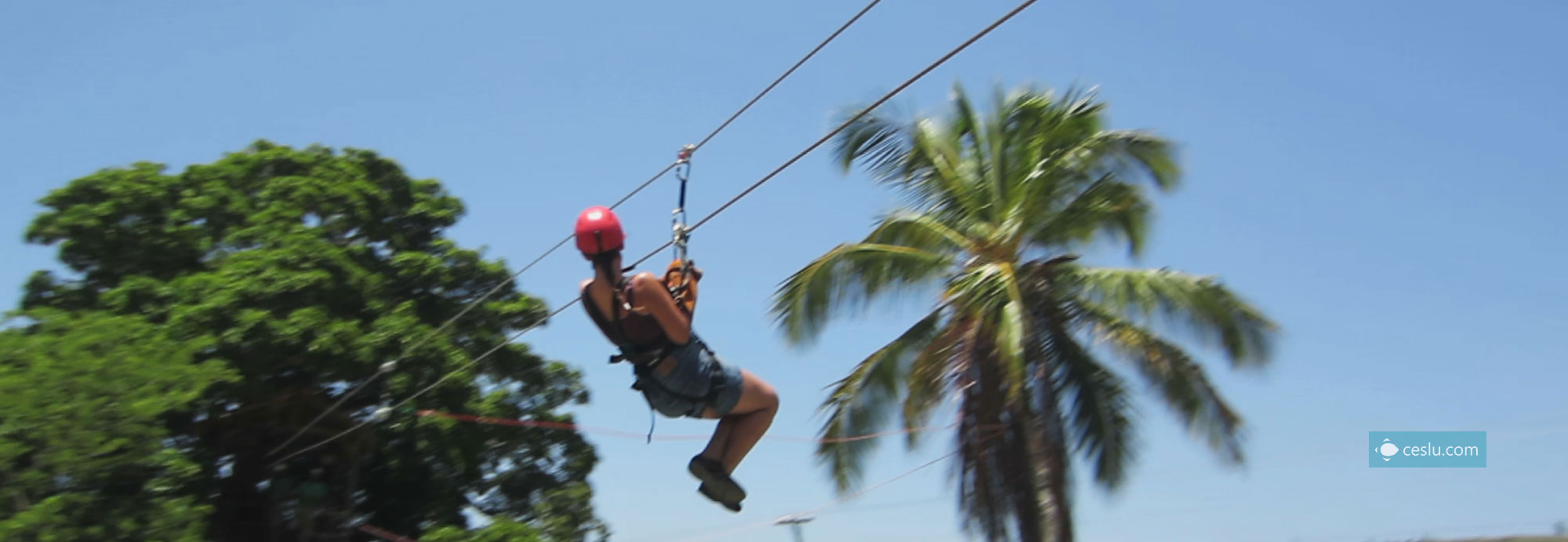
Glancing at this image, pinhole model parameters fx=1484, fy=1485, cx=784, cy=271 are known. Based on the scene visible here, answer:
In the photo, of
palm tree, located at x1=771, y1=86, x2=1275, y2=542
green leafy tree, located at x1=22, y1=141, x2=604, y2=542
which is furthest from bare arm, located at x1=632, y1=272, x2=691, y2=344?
green leafy tree, located at x1=22, y1=141, x2=604, y2=542

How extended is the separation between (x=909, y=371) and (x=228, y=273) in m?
7.82

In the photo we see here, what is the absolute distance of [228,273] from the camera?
16109 millimetres

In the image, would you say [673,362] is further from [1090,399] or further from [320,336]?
[320,336]

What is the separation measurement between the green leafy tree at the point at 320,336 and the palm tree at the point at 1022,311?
5.72 m

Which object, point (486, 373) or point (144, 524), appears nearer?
point (144, 524)

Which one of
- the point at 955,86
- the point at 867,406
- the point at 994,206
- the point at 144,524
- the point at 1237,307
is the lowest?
the point at 144,524

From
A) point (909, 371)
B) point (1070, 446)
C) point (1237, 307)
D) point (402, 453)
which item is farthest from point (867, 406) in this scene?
point (402, 453)

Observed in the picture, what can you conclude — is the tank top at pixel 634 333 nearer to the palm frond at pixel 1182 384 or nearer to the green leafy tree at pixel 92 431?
the palm frond at pixel 1182 384

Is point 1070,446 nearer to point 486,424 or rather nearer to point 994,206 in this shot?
point 994,206

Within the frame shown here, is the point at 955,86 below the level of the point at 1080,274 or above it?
above

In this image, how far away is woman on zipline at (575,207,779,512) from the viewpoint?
618 centimetres

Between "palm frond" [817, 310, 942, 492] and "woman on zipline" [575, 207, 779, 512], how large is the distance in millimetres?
6189

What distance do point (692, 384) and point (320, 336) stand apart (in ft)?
34.9

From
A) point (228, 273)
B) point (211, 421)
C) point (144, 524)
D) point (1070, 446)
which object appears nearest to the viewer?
point (1070, 446)
